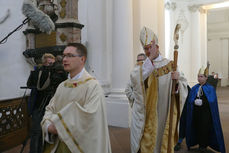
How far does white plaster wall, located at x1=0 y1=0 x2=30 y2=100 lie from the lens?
22.5 ft

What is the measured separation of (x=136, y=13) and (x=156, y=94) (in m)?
3.73

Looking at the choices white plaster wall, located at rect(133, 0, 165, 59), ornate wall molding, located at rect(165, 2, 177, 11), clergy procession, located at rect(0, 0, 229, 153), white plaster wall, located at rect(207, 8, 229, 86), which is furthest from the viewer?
white plaster wall, located at rect(207, 8, 229, 86)

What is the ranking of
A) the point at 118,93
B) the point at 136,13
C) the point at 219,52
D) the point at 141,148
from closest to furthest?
the point at 141,148
the point at 118,93
the point at 136,13
the point at 219,52

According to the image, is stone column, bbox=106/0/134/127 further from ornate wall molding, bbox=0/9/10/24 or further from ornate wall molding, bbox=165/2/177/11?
ornate wall molding, bbox=165/2/177/11

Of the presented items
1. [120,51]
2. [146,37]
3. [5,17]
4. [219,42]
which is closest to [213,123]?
[146,37]

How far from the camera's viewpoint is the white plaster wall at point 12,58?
6848mm

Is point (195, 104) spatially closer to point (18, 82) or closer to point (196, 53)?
point (18, 82)

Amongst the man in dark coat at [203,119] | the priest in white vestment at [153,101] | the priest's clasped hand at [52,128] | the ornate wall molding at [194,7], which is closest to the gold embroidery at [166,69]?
the priest in white vestment at [153,101]

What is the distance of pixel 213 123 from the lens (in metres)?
3.73

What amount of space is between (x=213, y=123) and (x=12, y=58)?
5854 mm

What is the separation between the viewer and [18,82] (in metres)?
7.03

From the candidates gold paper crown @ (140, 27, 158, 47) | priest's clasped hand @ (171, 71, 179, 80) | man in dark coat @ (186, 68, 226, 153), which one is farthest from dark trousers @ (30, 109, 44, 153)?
man in dark coat @ (186, 68, 226, 153)

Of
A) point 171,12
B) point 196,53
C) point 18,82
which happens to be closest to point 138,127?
point 18,82

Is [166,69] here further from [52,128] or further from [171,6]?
[171,6]
